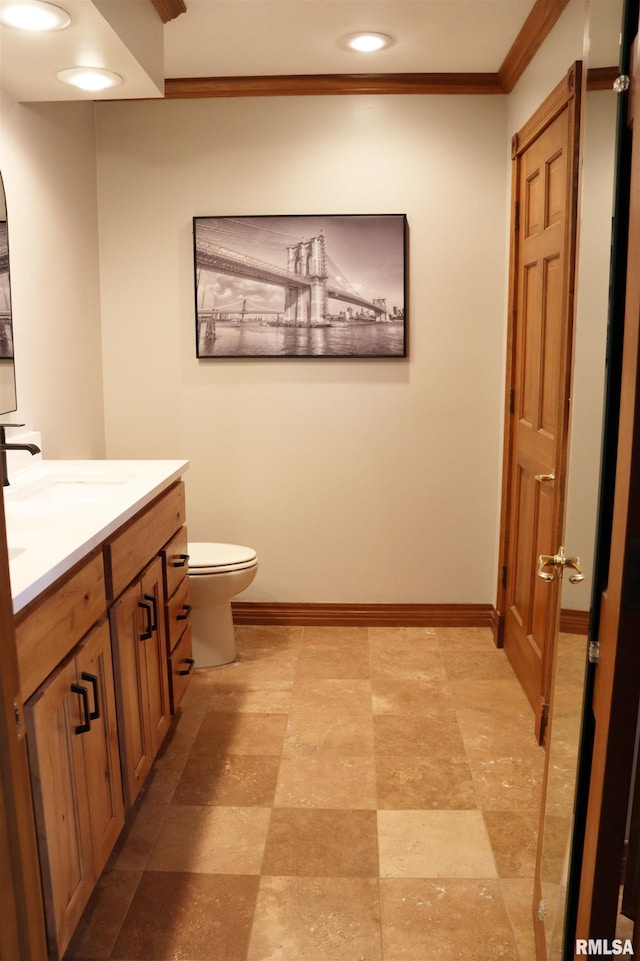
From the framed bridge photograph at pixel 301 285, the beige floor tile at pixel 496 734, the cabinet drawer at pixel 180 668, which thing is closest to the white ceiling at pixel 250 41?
the framed bridge photograph at pixel 301 285

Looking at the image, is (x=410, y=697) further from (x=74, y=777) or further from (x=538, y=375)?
(x=74, y=777)

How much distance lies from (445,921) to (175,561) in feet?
4.42

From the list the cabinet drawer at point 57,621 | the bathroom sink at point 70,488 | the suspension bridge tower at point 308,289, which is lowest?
the cabinet drawer at point 57,621

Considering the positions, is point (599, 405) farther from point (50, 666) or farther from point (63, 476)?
point (63, 476)

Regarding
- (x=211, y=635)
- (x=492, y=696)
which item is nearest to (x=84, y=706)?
(x=211, y=635)

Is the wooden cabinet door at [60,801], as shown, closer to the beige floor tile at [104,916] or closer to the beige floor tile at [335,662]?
the beige floor tile at [104,916]

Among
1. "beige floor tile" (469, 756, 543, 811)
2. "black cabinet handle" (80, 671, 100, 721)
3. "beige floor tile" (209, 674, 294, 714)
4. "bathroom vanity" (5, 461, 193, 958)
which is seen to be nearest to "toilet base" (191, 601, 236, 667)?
"beige floor tile" (209, 674, 294, 714)

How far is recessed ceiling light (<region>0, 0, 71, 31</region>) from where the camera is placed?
6.71 feet

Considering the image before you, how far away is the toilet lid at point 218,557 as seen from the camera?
3.28 metres

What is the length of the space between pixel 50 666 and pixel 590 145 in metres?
1.39

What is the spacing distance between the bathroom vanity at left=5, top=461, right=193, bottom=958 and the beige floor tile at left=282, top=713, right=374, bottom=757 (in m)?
0.43

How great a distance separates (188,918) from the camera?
1.98 meters

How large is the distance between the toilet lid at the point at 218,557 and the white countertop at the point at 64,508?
0.53 metres

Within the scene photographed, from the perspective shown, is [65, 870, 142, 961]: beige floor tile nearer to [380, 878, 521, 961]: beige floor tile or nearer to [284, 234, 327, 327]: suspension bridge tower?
[380, 878, 521, 961]: beige floor tile
